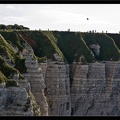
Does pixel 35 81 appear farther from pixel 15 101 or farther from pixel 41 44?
pixel 15 101

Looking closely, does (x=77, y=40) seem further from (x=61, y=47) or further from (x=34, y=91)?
Result: (x=34, y=91)

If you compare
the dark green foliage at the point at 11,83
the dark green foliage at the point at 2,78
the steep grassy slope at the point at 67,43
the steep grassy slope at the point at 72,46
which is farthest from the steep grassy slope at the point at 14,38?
the dark green foliage at the point at 11,83

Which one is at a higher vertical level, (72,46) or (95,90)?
(72,46)

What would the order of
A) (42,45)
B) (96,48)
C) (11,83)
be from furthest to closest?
(96,48), (42,45), (11,83)

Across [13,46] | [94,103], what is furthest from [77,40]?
[13,46]

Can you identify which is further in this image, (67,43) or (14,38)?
(67,43)

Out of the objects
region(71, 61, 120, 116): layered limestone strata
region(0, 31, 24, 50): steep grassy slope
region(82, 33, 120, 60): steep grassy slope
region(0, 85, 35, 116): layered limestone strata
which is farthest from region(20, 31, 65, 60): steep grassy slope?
region(0, 85, 35, 116): layered limestone strata

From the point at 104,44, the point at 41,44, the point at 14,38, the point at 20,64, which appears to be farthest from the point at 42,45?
the point at 104,44
